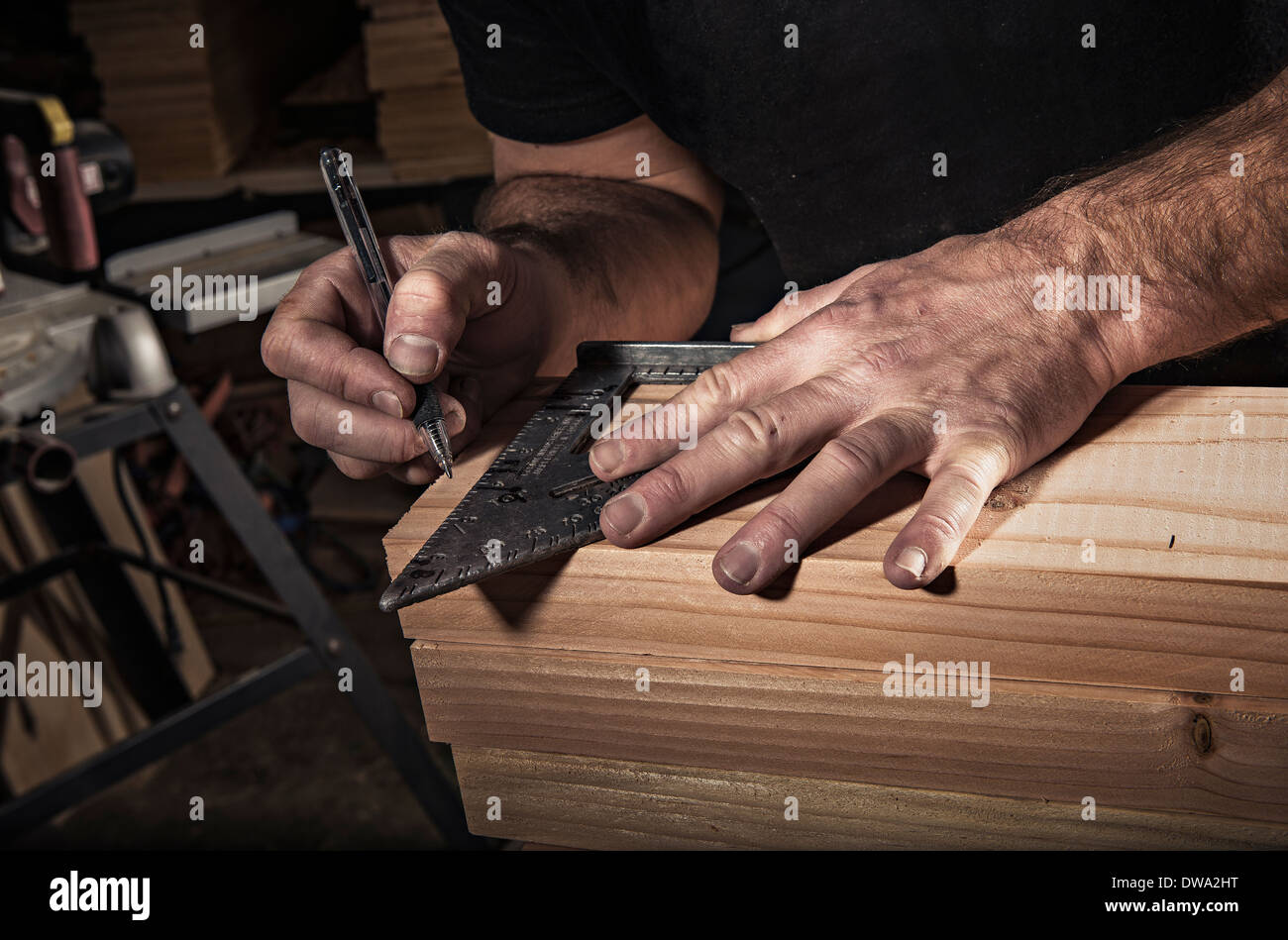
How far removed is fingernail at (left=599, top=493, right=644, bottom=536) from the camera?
541 mm

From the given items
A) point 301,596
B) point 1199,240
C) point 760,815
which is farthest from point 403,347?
point 301,596

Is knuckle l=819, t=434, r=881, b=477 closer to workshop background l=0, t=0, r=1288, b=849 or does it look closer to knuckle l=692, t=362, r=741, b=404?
knuckle l=692, t=362, r=741, b=404

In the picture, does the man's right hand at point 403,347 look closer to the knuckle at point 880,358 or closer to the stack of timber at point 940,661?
the stack of timber at point 940,661

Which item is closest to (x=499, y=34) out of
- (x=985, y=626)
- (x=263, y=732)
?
(x=985, y=626)

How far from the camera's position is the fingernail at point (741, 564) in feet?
1.66

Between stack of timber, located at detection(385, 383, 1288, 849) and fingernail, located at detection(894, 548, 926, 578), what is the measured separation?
2 cm

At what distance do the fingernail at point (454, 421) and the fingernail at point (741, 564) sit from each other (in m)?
0.29

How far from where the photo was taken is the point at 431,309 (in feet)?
2.44

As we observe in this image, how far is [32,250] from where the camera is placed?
1.82 meters

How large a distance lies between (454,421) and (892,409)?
0.32 metres

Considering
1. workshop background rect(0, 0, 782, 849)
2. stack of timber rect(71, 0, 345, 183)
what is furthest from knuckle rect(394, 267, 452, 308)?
stack of timber rect(71, 0, 345, 183)

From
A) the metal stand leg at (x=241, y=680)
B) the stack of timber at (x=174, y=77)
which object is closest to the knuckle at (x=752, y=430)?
the metal stand leg at (x=241, y=680)

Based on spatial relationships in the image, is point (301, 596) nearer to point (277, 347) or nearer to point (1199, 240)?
point (277, 347)

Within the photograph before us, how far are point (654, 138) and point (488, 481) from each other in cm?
95
